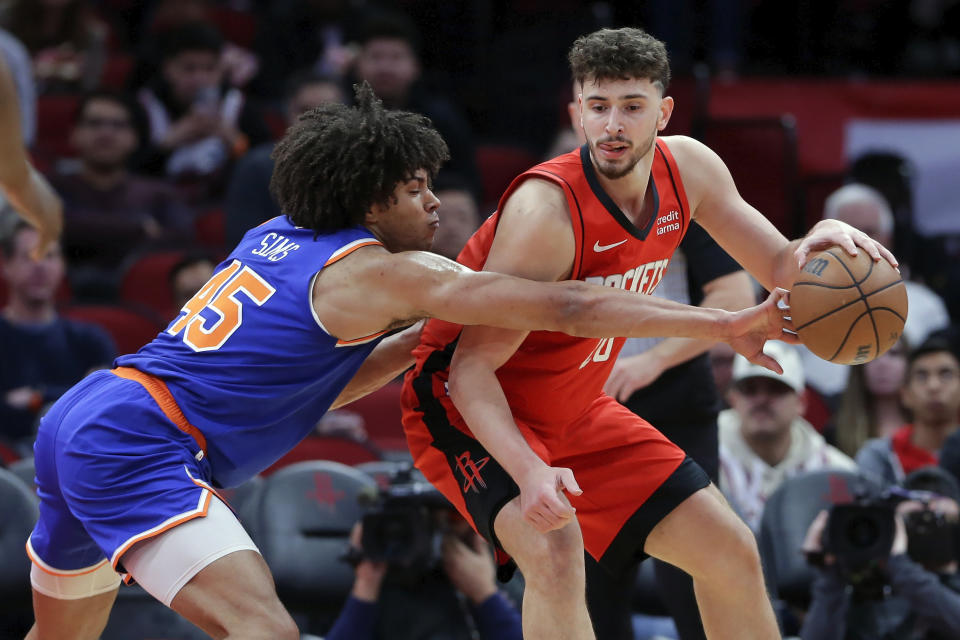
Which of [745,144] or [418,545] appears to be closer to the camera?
[418,545]

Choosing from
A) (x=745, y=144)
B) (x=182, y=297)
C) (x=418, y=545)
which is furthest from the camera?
(x=745, y=144)

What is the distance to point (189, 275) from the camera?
24.0 ft

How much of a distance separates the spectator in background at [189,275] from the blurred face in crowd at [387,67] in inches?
71.9

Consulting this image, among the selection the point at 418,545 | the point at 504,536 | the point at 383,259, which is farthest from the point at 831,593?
the point at 383,259

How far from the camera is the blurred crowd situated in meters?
6.24

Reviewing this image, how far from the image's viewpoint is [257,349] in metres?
3.75

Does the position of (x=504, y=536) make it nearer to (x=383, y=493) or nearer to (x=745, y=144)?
(x=383, y=493)

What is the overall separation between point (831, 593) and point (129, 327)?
401 cm

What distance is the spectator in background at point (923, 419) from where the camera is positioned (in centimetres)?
662

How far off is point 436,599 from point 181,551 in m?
2.31

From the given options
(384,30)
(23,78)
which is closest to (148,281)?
(23,78)

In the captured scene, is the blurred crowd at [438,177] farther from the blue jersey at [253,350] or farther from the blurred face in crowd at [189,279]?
the blue jersey at [253,350]

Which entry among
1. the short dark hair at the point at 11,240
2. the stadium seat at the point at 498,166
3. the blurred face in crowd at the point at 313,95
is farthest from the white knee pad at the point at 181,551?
the stadium seat at the point at 498,166

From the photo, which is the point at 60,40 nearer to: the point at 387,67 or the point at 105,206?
the point at 105,206
